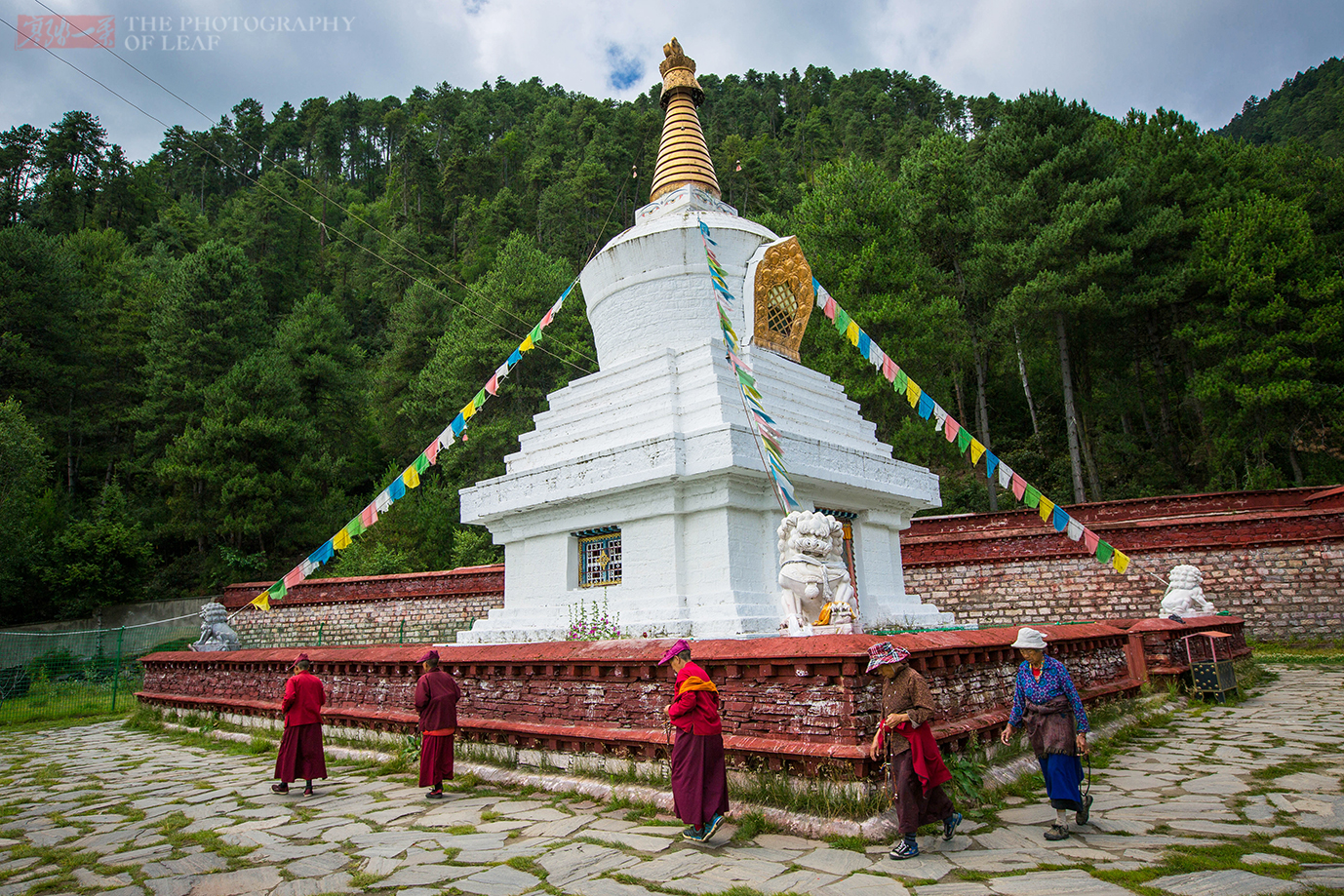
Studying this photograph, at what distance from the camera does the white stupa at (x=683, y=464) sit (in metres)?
7.52

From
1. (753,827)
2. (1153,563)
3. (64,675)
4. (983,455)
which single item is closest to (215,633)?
(64,675)

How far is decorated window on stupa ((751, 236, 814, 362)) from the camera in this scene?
9867 mm

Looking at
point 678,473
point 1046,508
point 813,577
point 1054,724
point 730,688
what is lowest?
point 1054,724

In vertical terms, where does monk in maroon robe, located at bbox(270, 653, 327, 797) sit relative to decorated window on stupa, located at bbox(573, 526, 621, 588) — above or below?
below

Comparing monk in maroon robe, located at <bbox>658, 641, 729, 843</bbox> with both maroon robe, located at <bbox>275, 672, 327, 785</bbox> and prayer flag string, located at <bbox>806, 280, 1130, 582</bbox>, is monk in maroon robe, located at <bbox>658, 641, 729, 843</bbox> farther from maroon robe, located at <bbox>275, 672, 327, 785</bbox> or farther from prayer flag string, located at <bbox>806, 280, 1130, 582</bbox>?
prayer flag string, located at <bbox>806, 280, 1130, 582</bbox>

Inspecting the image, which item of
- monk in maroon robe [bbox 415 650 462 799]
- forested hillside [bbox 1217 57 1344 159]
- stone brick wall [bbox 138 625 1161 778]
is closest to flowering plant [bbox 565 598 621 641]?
stone brick wall [bbox 138 625 1161 778]

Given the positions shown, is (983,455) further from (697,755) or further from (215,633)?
(215,633)

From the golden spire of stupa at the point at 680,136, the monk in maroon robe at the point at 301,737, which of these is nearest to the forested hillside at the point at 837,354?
the golden spire of stupa at the point at 680,136

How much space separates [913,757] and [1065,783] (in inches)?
33.4

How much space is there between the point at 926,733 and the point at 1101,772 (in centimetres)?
257

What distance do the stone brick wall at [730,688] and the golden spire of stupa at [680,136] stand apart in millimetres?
7285

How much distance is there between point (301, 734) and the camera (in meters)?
6.13

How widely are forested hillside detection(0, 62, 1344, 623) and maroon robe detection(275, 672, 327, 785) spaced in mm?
9201

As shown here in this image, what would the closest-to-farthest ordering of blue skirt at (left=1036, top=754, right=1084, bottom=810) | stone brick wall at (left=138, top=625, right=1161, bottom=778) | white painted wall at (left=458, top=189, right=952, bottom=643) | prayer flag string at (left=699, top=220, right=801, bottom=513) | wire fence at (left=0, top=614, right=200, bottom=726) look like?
blue skirt at (left=1036, top=754, right=1084, bottom=810) → stone brick wall at (left=138, top=625, right=1161, bottom=778) → prayer flag string at (left=699, top=220, right=801, bottom=513) → white painted wall at (left=458, top=189, right=952, bottom=643) → wire fence at (left=0, top=614, right=200, bottom=726)
